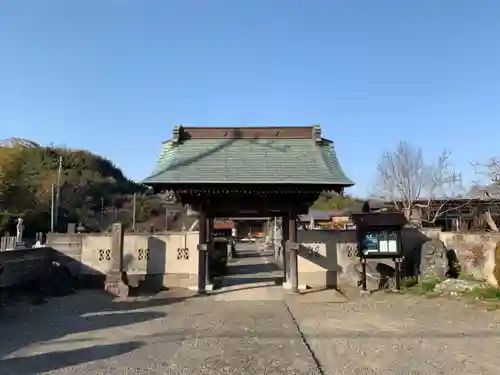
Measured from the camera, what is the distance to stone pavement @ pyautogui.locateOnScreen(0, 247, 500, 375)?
19.3 ft

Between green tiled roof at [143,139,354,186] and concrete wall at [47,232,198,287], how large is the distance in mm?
2628

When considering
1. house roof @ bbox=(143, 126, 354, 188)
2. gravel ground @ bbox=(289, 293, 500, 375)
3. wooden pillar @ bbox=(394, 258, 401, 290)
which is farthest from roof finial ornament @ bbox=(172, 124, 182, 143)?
wooden pillar @ bbox=(394, 258, 401, 290)

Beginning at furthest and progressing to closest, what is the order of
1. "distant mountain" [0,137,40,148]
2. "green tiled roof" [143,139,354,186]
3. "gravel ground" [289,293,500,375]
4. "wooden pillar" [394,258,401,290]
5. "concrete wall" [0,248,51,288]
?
"distant mountain" [0,137,40,148] → "wooden pillar" [394,258,401,290] → "green tiled roof" [143,139,354,186] → "concrete wall" [0,248,51,288] → "gravel ground" [289,293,500,375]

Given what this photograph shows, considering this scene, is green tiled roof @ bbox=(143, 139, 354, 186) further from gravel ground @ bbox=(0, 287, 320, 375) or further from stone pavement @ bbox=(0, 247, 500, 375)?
gravel ground @ bbox=(0, 287, 320, 375)

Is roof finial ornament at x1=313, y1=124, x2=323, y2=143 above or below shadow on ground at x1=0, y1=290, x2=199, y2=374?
above

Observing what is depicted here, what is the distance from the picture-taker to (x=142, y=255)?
47.5ft

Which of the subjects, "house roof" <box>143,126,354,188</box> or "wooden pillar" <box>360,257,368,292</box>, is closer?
"house roof" <box>143,126,354,188</box>

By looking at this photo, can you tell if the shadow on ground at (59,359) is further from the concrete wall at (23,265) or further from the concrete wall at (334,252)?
the concrete wall at (334,252)

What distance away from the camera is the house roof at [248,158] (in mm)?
12414

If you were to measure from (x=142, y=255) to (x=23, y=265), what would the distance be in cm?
348

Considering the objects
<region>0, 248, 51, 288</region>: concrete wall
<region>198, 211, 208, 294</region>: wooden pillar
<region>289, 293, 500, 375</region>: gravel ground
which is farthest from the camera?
<region>198, 211, 208, 294</region>: wooden pillar

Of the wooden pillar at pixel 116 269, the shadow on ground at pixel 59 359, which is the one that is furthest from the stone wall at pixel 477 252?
the wooden pillar at pixel 116 269

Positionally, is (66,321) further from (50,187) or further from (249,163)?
(50,187)

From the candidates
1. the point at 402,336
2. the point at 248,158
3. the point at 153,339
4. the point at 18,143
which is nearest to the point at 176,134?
the point at 248,158
